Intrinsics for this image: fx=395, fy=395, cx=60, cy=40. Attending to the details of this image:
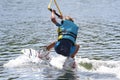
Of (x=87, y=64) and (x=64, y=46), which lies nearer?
(x=64, y=46)

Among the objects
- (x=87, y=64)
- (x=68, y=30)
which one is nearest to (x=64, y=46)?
(x=68, y=30)

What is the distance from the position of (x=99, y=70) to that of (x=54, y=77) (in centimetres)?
205

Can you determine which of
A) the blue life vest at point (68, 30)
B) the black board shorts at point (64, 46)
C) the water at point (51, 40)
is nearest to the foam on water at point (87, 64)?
the water at point (51, 40)

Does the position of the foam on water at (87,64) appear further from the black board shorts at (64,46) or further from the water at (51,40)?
the black board shorts at (64,46)

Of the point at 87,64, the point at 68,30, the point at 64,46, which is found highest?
the point at 68,30

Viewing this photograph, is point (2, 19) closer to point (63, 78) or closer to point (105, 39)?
point (105, 39)

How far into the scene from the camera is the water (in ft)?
50.8

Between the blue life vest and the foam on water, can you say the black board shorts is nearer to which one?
the blue life vest

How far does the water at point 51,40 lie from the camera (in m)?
15.5

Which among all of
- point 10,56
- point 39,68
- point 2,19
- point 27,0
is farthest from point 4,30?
point 27,0

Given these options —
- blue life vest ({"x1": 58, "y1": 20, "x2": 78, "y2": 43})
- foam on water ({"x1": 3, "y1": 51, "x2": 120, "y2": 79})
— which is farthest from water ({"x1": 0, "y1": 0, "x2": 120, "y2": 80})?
blue life vest ({"x1": 58, "y1": 20, "x2": 78, "y2": 43})

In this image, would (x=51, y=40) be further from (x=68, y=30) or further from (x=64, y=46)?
(x=64, y=46)

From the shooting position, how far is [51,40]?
2405cm

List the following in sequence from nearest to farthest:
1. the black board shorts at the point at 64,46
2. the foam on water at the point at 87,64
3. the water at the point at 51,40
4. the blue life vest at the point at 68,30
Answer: the water at the point at 51,40
the foam on water at the point at 87,64
the black board shorts at the point at 64,46
the blue life vest at the point at 68,30
